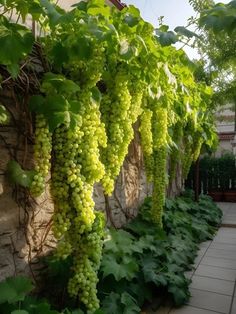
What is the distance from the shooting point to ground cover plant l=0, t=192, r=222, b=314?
1894 mm

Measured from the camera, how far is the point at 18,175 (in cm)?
201

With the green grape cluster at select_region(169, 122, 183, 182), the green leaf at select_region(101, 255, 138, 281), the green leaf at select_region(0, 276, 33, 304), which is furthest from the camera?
the green grape cluster at select_region(169, 122, 183, 182)

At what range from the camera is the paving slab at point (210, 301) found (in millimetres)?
2812

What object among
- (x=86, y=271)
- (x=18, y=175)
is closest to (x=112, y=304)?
(x=86, y=271)

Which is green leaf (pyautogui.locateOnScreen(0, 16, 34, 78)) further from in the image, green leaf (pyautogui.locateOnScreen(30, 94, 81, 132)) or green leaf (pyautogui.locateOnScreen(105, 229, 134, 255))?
green leaf (pyautogui.locateOnScreen(105, 229, 134, 255))

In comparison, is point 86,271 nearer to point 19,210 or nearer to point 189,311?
point 19,210

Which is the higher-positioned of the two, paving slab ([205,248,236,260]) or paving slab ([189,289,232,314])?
paving slab ([205,248,236,260])

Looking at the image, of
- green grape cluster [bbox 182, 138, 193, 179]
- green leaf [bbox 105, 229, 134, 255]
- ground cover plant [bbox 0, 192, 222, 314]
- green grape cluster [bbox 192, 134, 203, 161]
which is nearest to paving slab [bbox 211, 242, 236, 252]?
ground cover plant [bbox 0, 192, 222, 314]

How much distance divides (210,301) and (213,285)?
37 centimetres

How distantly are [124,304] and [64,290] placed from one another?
0.48 metres

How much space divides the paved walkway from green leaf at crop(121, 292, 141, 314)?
452 mm

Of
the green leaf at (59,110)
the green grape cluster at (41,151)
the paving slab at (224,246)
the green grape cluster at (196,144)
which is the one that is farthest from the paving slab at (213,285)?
the green grape cluster at (196,144)

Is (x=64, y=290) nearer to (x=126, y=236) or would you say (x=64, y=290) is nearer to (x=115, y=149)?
(x=126, y=236)

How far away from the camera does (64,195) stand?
2.01 metres
